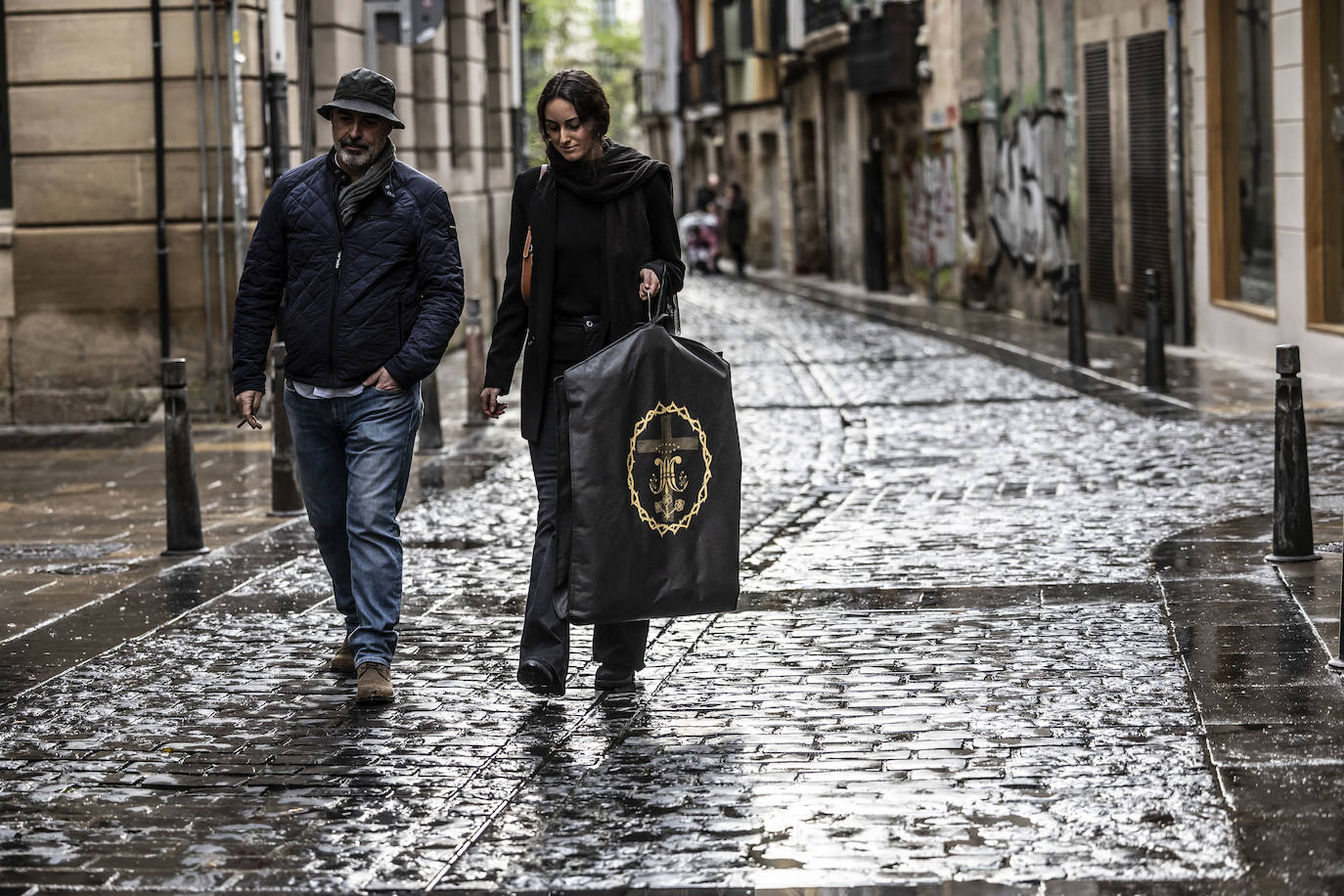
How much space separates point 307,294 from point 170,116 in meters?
9.71

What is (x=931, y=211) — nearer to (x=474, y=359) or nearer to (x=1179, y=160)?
(x=1179, y=160)

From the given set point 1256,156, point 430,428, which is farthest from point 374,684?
point 1256,156

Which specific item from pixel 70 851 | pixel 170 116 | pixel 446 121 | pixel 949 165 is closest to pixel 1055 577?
pixel 70 851

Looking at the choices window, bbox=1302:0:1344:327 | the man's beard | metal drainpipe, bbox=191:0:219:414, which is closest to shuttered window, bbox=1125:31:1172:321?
window, bbox=1302:0:1344:327

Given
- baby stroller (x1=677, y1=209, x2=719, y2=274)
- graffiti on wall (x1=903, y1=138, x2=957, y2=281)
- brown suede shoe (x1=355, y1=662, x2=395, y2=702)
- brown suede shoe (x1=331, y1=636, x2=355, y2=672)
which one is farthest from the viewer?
baby stroller (x1=677, y1=209, x2=719, y2=274)

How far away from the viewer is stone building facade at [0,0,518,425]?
1562 cm

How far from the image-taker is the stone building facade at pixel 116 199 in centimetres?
1562

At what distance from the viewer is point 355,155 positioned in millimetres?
6523

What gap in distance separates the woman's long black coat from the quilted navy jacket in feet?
0.77

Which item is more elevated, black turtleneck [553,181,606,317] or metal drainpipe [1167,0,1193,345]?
metal drainpipe [1167,0,1193,345]

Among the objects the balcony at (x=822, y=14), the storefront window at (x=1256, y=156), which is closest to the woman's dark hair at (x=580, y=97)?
the storefront window at (x=1256, y=156)

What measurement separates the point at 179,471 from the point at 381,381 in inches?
131

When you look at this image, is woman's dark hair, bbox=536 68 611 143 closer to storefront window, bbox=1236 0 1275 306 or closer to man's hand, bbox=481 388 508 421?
man's hand, bbox=481 388 508 421

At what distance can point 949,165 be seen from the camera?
30.3 metres
